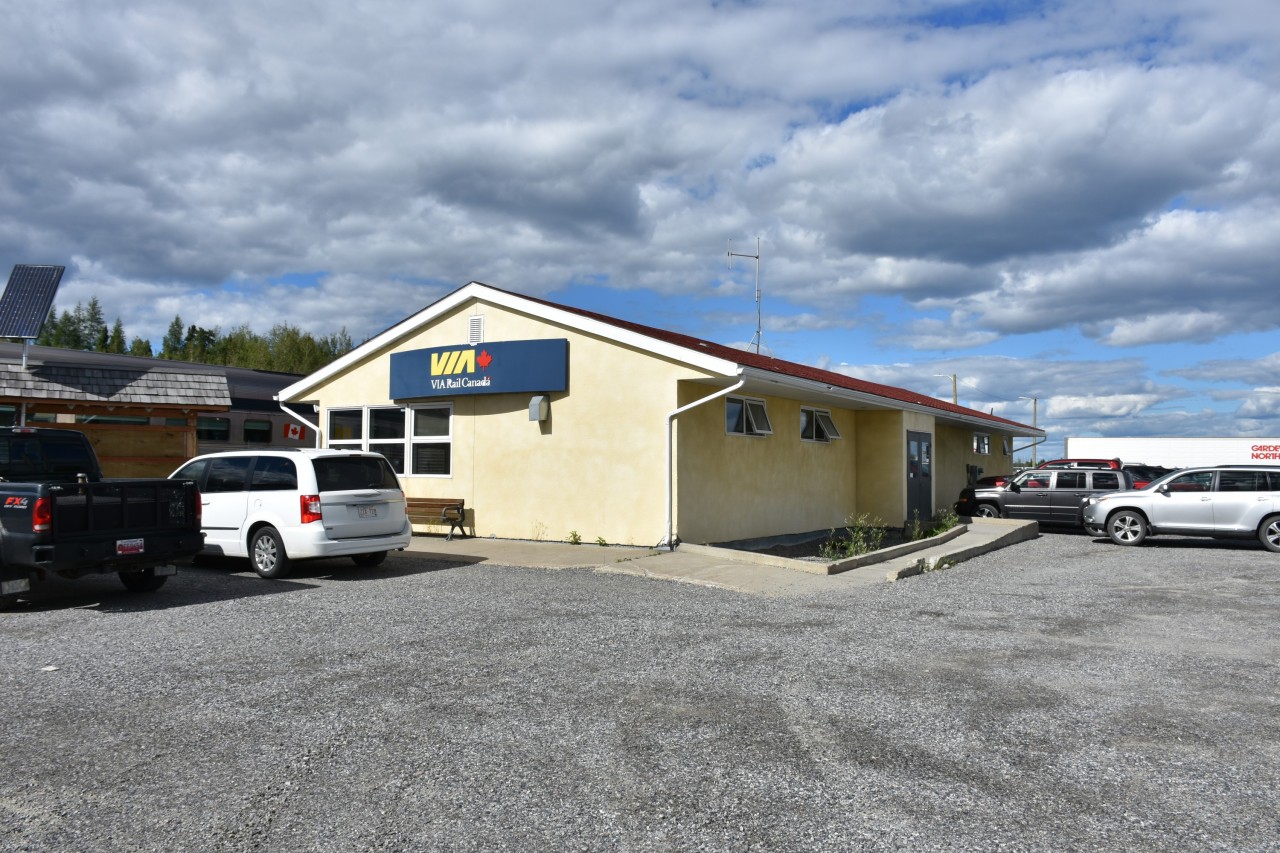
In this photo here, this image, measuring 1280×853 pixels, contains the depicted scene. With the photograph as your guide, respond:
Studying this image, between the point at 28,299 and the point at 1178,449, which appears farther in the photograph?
the point at 1178,449

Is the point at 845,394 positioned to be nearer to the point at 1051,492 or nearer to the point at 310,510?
the point at 1051,492

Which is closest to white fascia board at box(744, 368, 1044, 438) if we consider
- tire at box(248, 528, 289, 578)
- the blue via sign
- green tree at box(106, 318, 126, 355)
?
the blue via sign

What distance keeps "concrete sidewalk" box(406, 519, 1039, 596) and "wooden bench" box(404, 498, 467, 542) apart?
0.32 meters

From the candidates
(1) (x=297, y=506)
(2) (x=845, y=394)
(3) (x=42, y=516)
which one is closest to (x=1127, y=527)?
(2) (x=845, y=394)

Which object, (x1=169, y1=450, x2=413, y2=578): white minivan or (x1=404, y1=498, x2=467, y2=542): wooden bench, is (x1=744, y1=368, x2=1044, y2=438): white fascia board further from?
(x1=404, y1=498, x2=467, y2=542): wooden bench

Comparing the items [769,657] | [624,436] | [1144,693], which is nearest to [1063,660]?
[1144,693]

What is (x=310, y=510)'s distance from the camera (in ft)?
38.2

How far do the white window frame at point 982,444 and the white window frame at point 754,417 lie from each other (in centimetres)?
1607

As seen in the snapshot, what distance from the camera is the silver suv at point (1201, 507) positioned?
52.7ft

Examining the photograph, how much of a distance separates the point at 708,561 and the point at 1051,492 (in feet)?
37.7

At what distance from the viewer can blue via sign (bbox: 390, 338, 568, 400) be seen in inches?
Answer: 607

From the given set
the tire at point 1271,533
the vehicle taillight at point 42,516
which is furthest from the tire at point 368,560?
the tire at point 1271,533

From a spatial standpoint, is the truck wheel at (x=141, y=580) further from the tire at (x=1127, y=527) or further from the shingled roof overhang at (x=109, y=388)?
the tire at (x=1127, y=527)

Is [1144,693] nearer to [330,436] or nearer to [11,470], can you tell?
[11,470]
